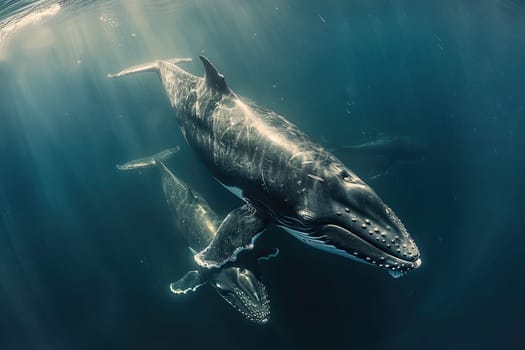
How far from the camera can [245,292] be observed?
8914 mm

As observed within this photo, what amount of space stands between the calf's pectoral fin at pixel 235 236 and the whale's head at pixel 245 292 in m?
1.77

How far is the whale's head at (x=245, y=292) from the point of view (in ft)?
28.0

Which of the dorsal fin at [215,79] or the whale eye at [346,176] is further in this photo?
the dorsal fin at [215,79]

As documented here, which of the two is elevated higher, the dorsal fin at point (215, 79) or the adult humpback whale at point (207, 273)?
the dorsal fin at point (215, 79)

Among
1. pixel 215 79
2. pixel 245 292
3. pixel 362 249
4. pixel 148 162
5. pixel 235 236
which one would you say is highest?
pixel 215 79

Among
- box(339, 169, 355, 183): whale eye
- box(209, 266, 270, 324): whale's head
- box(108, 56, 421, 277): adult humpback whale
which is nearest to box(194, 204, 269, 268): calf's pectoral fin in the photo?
box(108, 56, 421, 277): adult humpback whale

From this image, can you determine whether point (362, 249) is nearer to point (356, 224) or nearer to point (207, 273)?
point (356, 224)

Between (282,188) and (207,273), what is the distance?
4.82m

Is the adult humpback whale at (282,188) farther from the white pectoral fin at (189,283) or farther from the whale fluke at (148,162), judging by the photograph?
the whale fluke at (148,162)

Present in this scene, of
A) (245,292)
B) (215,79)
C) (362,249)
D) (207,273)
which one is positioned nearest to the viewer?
(362,249)

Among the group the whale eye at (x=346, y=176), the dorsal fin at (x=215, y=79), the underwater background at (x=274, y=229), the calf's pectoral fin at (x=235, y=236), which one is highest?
the dorsal fin at (x=215, y=79)

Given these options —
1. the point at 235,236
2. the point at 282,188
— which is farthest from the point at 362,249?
the point at 235,236

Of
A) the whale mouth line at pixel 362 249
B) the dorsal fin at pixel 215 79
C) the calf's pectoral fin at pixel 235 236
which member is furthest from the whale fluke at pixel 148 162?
the whale mouth line at pixel 362 249

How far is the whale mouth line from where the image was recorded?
17.6 feet
